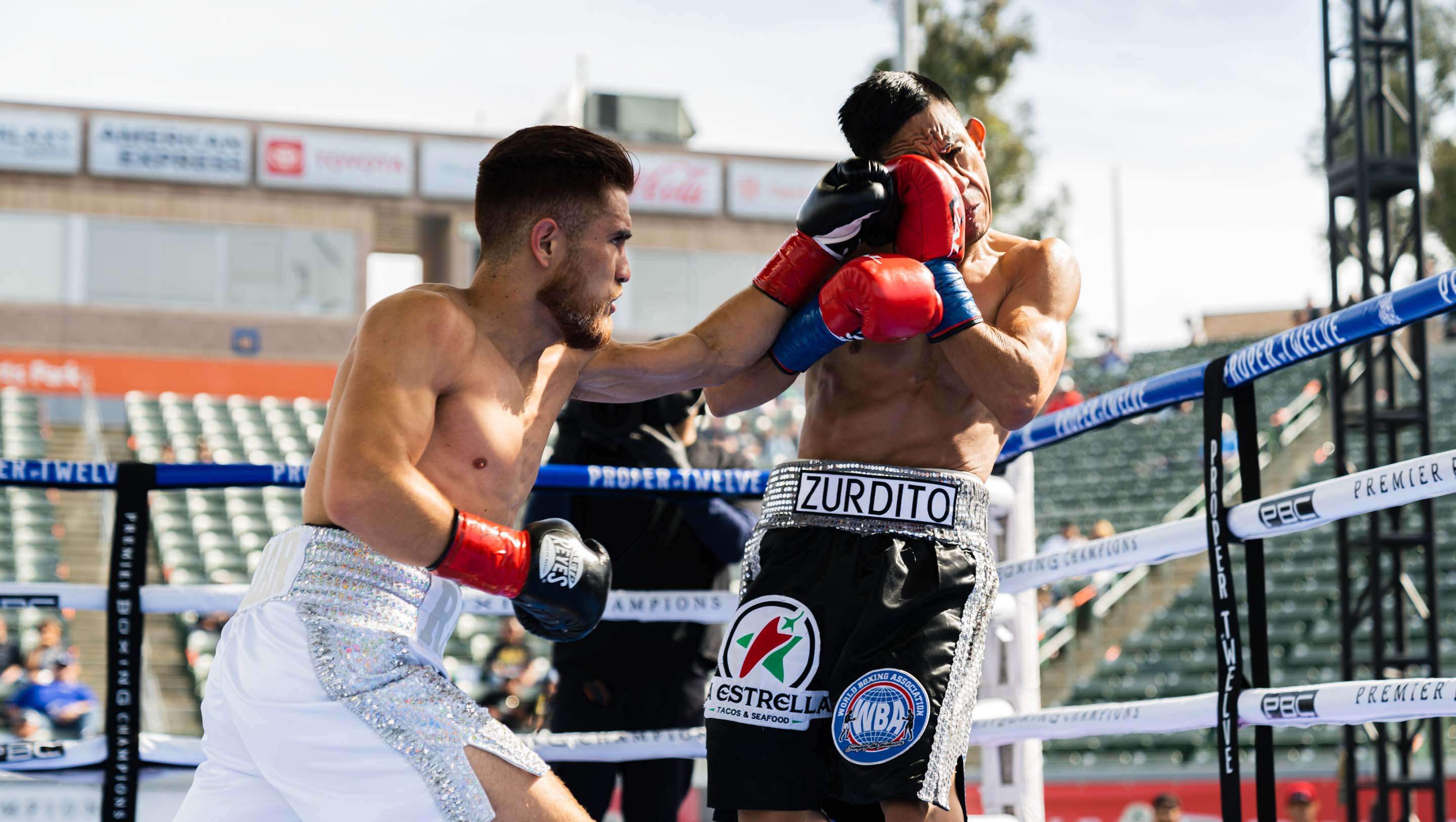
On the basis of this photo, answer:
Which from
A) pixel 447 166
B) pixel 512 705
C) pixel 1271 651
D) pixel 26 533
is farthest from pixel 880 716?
pixel 447 166

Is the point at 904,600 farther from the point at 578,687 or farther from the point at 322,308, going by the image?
the point at 322,308

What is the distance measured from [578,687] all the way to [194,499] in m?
11.3

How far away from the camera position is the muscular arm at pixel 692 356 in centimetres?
243

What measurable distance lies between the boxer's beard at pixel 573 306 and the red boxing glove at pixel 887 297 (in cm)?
39

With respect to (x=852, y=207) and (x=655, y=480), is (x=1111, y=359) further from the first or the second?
(x=852, y=207)

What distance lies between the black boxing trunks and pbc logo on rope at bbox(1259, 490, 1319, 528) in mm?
475

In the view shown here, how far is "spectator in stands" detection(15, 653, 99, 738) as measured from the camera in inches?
309

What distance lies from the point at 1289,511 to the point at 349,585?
1532mm

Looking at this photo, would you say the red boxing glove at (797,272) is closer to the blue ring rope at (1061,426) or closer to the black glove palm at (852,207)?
the black glove palm at (852,207)

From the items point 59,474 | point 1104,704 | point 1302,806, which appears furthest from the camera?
point 1302,806

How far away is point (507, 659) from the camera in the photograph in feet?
31.4

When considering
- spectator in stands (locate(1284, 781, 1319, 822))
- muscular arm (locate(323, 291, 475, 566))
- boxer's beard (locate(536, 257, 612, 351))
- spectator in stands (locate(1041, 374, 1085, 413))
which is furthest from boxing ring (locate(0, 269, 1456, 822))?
spectator in stands (locate(1041, 374, 1085, 413))

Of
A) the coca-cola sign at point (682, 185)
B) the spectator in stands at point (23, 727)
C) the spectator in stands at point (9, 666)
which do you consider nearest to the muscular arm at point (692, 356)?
the spectator in stands at point (23, 727)

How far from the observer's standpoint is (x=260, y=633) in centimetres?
195
